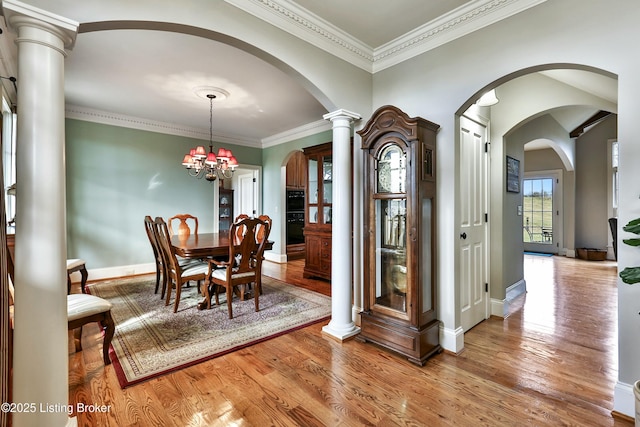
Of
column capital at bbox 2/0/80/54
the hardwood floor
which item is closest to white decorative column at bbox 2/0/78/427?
column capital at bbox 2/0/80/54

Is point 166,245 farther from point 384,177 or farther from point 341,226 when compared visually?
point 384,177

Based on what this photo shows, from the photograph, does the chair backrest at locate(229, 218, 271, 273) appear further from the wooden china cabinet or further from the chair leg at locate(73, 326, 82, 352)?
the chair leg at locate(73, 326, 82, 352)

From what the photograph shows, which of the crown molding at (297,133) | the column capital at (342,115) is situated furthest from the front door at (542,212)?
the column capital at (342,115)

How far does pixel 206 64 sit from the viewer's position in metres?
3.08

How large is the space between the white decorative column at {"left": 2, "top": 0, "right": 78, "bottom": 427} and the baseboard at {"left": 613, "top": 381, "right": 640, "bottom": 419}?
289 cm

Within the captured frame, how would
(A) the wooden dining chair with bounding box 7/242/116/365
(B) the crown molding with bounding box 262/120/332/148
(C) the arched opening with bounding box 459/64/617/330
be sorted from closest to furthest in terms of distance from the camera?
(A) the wooden dining chair with bounding box 7/242/116/365 < (C) the arched opening with bounding box 459/64/617/330 < (B) the crown molding with bounding box 262/120/332/148

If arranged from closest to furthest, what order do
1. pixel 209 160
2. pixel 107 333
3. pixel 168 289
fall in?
pixel 107 333 < pixel 168 289 < pixel 209 160

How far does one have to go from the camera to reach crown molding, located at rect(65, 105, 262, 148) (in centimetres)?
446

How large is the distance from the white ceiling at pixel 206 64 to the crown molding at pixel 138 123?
0.02m

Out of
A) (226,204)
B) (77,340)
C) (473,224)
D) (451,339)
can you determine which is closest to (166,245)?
(77,340)

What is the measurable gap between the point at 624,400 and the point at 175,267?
3.56 metres

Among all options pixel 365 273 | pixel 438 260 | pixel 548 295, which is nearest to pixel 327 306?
pixel 365 273

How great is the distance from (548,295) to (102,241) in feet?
21.3

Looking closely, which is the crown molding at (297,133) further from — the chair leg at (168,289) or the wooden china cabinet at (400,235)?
the chair leg at (168,289)
